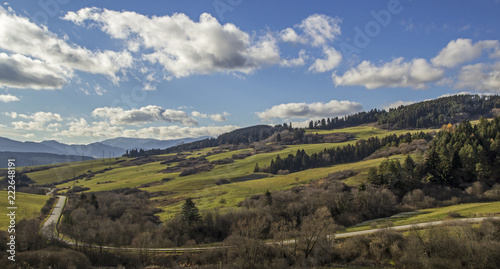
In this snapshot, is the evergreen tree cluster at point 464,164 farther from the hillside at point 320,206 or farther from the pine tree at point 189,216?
the pine tree at point 189,216

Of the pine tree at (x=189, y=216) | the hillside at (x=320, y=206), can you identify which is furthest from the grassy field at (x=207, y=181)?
the pine tree at (x=189, y=216)

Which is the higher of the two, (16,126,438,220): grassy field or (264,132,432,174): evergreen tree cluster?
(264,132,432,174): evergreen tree cluster

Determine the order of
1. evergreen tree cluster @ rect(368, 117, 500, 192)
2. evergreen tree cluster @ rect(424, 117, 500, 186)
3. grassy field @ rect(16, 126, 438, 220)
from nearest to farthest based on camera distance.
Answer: evergreen tree cluster @ rect(368, 117, 500, 192) < evergreen tree cluster @ rect(424, 117, 500, 186) < grassy field @ rect(16, 126, 438, 220)

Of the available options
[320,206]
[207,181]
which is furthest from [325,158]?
[320,206]

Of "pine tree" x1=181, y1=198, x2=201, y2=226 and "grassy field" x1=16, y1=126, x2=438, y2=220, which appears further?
"grassy field" x1=16, y1=126, x2=438, y2=220

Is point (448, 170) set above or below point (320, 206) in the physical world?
above

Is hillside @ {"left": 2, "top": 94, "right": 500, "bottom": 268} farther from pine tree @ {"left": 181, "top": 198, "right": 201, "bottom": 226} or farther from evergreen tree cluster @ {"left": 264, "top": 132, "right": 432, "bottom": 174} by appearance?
evergreen tree cluster @ {"left": 264, "top": 132, "right": 432, "bottom": 174}

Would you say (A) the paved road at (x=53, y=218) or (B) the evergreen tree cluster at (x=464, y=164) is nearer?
(A) the paved road at (x=53, y=218)

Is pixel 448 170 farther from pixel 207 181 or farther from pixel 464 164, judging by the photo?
pixel 207 181

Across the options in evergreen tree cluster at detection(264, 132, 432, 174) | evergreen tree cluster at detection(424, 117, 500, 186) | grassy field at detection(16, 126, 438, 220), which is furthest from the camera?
evergreen tree cluster at detection(264, 132, 432, 174)

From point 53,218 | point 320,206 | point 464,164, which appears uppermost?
point 464,164

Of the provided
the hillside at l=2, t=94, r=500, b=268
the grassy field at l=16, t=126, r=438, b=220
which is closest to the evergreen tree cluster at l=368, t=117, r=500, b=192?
the hillside at l=2, t=94, r=500, b=268

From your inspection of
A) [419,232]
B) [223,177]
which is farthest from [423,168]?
[223,177]

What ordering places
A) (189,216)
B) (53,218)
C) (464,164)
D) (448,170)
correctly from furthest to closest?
(464,164), (448,170), (53,218), (189,216)
